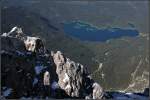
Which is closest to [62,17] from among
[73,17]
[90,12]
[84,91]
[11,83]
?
[73,17]

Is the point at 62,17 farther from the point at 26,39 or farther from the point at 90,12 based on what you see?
the point at 26,39

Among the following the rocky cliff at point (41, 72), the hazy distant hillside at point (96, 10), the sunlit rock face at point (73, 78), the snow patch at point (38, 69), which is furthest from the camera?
the hazy distant hillside at point (96, 10)

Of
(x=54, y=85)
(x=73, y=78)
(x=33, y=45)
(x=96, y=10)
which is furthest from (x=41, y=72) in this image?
(x=96, y=10)

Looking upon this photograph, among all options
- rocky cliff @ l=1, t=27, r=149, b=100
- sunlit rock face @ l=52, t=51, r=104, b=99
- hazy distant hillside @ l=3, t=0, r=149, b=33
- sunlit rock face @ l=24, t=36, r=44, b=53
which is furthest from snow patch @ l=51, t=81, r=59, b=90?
hazy distant hillside @ l=3, t=0, r=149, b=33

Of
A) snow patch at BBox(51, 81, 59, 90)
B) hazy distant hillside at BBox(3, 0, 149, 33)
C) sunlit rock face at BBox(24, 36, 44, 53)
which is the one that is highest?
hazy distant hillside at BBox(3, 0, 149, 33)

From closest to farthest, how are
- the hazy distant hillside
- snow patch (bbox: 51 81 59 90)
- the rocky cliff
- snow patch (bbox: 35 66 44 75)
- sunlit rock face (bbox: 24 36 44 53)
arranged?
1. the rocky cliff
2. snow patch (bbox: 35 66 44 75)
3. snow patch (bbox: 51 81 59 90)
4. sunlit rock face (bbox: 24 36 44 53)
5. the hazy distant hillside

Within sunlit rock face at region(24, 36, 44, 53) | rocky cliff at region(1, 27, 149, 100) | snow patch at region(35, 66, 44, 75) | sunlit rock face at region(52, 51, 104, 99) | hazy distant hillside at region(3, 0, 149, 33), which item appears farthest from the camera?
hazy distant hillside at region(3, 0, 149, 33)

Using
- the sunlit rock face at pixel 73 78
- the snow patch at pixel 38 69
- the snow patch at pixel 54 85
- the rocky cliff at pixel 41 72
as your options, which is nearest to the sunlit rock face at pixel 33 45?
the rocky cliff at pixel 41 72

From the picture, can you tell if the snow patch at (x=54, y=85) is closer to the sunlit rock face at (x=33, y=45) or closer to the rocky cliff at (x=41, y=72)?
the rocky cliff at (x=41, y=72)

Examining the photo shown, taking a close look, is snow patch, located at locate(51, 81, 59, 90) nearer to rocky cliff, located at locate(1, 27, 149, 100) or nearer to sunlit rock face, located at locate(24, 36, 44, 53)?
rocky cliff, located at locate(1, 27, 149, 100)

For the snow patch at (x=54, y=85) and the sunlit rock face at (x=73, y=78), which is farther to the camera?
the sunlit rock face at (x=73, y=78)
